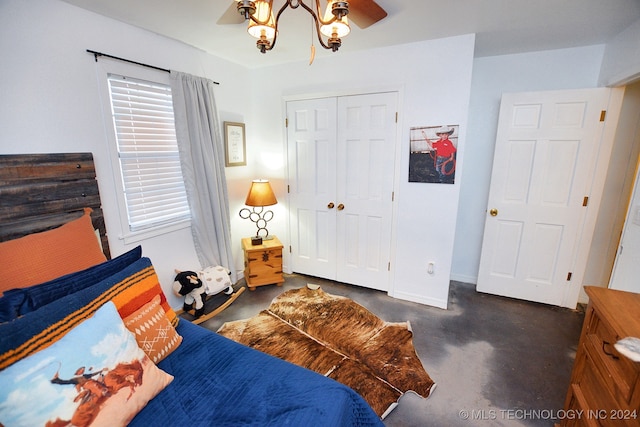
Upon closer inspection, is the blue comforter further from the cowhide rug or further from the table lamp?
the table lamp

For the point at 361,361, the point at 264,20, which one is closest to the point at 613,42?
the point at 264,20

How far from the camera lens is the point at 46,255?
134 cm

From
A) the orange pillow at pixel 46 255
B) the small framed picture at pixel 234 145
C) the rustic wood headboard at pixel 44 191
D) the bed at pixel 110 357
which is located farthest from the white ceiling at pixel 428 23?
the orange pillow at pixel 46 255

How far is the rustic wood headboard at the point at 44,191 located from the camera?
1522 mm

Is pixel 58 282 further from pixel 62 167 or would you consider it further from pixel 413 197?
pixel 413 197

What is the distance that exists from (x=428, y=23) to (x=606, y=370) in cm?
227

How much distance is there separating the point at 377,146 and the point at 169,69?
1988mm

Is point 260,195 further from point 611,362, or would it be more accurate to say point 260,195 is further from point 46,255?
point 611,362

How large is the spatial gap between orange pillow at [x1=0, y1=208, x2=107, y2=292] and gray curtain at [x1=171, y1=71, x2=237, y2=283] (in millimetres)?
1040

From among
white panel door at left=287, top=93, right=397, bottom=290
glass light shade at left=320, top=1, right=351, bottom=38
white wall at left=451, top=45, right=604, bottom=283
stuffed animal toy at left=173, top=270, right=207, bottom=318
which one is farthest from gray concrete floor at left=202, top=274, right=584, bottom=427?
glass light shade at left=320, top=1, right=351, bottom=38

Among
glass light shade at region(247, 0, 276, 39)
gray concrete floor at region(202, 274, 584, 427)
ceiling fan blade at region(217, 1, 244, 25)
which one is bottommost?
gray concrete floor at region(202, 274, 584, 427)

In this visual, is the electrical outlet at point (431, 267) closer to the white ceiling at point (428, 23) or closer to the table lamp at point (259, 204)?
the table lamp at point (259, 204)

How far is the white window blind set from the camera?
6.86 feet

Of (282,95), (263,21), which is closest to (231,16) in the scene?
(263,21)
